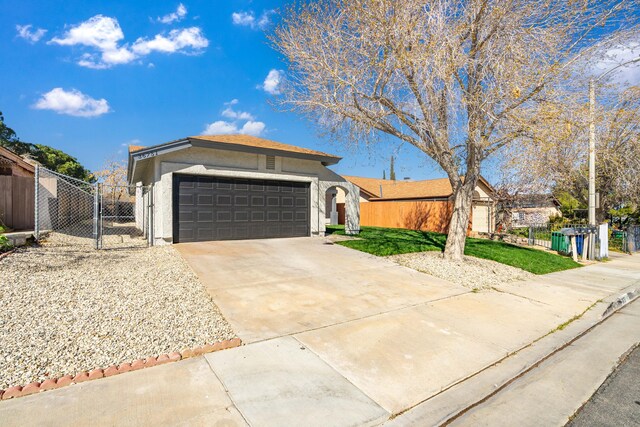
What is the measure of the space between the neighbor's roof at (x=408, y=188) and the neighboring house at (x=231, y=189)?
12.2 metres

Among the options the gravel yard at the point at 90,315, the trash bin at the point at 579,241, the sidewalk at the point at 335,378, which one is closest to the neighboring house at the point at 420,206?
the trash bin at the point at 579,241

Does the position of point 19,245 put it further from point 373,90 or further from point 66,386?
point 373,90

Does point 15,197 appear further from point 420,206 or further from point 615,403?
point 420,206

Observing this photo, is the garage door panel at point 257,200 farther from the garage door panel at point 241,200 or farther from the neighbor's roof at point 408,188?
the neighbor's roof at point 408,188

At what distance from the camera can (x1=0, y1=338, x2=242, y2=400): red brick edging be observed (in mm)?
2654

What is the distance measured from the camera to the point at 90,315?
4184mm

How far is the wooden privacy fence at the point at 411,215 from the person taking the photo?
1878cm

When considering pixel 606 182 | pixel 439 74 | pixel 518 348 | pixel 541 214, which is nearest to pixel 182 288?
pixel 518 348

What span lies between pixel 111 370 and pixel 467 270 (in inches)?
310

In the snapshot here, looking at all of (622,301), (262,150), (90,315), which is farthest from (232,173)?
(622,301)

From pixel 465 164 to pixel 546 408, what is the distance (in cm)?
761

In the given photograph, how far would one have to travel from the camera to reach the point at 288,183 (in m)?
13.0

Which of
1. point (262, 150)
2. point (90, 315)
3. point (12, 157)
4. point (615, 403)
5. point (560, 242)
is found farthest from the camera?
point (560, 242)

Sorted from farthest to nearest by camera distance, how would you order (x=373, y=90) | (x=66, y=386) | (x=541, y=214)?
(x=541, y=214) → (x=373, y=90) → (x=66, y=386)
